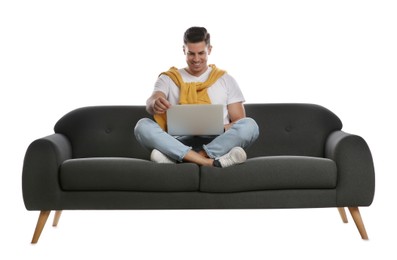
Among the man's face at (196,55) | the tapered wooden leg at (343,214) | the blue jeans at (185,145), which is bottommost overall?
the tapered wooden leg at (343,214)

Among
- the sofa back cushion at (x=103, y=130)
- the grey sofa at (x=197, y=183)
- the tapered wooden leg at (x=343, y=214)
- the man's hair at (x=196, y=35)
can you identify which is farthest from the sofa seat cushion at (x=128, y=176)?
the tapered wooden leg at (x=343, y=214)

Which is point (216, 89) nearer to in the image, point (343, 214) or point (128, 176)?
point (128, 176)

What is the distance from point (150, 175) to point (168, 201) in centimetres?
18

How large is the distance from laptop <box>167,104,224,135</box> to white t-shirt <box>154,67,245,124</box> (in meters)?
0.37

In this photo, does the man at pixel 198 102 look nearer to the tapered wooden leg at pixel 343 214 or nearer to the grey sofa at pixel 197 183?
the grey sofa at pixel 197 183

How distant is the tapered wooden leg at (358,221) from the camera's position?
4293 millimetres

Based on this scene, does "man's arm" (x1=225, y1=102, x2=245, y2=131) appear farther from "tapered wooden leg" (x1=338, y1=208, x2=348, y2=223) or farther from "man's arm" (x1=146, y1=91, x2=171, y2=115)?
"tapered wooden leg" (x1=338, y1=208, x2=348, y2=223)

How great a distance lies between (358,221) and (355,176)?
28 centimetres

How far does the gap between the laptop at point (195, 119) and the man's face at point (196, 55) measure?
0.48 m

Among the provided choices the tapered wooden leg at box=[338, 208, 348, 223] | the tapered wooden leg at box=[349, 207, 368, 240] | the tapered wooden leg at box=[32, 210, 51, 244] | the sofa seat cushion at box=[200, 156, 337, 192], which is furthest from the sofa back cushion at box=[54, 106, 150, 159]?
the tapered wooden leg at box=[349, 207, 368, 240]

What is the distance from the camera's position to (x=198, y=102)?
15.3 ft

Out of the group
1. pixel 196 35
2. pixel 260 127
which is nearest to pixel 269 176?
pixel 260 127

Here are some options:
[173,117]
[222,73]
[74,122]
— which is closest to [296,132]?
[222,73]

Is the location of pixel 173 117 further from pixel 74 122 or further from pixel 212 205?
pixel 74 122
